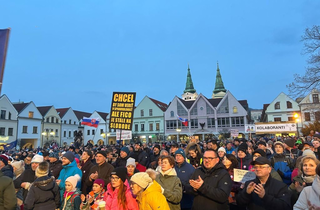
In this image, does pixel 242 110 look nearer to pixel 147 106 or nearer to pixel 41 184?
pixel 147 106

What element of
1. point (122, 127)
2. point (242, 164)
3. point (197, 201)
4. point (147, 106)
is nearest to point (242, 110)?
point (147, 106)

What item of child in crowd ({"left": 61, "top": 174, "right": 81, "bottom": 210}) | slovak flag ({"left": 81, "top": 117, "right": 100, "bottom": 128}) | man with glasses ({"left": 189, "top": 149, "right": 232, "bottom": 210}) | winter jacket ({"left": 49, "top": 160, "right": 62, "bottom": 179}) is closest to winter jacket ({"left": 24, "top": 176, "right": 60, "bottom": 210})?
child in crowd ({"left": 61, "top": 174, "right": 81, "bottom": 210})

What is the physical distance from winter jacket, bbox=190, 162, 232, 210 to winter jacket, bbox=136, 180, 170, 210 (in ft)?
2.11

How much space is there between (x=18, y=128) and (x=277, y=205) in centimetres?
5027

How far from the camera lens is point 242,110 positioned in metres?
47.3

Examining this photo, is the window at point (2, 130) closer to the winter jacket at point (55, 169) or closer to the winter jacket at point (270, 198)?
the winter jacket at point (55, 169)

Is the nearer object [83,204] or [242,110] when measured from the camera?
[83,204]

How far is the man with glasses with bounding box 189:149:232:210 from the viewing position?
3.74 metres

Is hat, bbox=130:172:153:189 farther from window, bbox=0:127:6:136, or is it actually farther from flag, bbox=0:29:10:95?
window, bbox=0:127:6:136

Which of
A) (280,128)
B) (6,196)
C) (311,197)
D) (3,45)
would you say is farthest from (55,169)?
(280,128)

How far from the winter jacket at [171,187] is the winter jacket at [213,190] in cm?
34

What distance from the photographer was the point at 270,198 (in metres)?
3.37

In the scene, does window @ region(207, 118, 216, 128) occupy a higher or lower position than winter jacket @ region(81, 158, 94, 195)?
higher

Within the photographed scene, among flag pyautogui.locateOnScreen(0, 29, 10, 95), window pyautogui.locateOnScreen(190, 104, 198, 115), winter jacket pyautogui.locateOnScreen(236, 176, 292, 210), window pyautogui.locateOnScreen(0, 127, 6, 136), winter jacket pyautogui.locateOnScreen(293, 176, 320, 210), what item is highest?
window pyautogui.locateOnScreen(190, 104, 198, 115)
